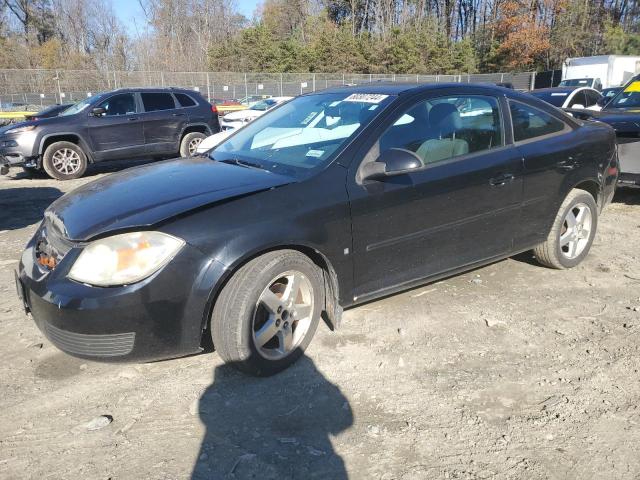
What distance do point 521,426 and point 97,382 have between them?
2.28 metres

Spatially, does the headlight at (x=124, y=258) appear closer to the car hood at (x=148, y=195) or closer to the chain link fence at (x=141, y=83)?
the car hood at (x=148, y=195)

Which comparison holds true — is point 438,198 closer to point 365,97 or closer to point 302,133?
point 365,97

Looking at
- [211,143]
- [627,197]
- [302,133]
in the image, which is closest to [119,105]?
[211,143]

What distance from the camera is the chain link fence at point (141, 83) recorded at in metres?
27.5

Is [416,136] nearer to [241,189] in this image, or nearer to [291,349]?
[241,189]

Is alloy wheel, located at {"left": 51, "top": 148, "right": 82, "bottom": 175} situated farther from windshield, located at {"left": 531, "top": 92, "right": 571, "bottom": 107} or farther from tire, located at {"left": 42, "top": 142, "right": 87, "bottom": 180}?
windshield, located at {"left": 531, "top": 92, "right": 571, "bottom": 107}

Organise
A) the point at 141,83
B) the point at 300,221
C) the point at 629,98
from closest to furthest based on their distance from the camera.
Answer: the point at 300,221 < the point at 629,98 < the point at 141,83

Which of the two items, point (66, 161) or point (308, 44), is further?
point (308, 44)

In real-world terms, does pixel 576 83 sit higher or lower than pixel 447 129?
higher

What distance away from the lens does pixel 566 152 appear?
14.0 ft

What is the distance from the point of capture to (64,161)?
33.1ft

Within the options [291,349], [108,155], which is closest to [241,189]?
[291,349]

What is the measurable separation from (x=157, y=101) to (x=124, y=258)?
9.38m

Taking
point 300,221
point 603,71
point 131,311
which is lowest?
point 131,311
